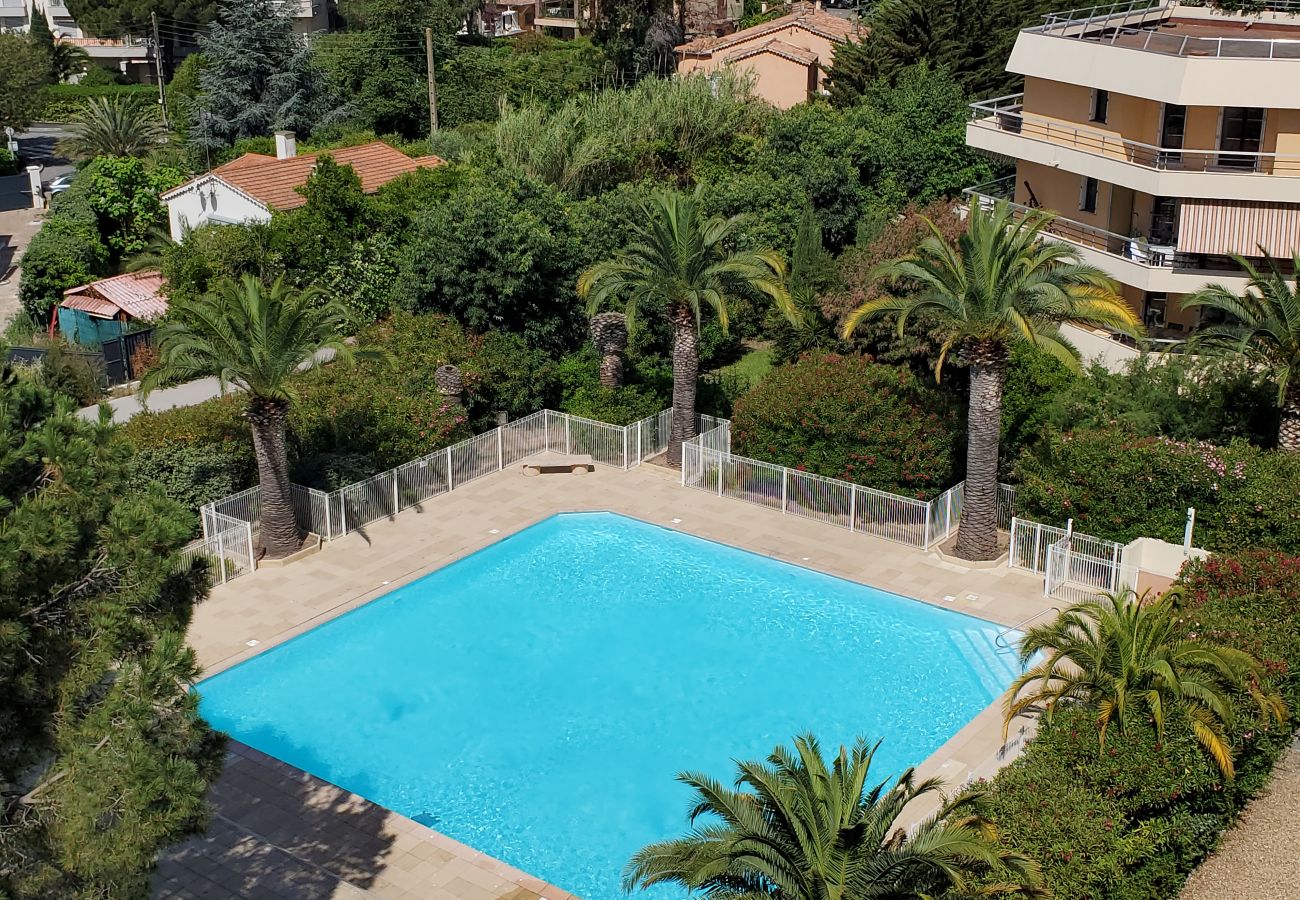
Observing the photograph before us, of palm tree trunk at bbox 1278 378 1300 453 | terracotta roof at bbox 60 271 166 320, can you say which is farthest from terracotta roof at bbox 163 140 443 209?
palm tree trunk at bbox 1278 378 1300 453

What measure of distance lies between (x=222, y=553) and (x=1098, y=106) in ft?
77.8

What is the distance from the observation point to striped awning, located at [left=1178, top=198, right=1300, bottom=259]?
3103 centimetres

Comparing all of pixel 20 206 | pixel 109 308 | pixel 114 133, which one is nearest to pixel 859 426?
pixel 109 308

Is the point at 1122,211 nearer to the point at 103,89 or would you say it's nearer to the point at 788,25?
the point at 788,25

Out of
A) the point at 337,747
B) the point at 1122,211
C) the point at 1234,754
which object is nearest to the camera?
the point at 1234,754

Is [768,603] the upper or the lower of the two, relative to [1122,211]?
lower

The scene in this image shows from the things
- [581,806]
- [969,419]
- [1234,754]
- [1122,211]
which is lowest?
[581,806]

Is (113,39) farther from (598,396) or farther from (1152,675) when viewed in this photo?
(1152,675)

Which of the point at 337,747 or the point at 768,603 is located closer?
the point at 337,747

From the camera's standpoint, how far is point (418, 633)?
25.5 meters

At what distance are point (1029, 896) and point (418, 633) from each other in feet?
42.5

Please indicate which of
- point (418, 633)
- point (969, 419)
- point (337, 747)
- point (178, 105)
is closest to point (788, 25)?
point (178, 105)

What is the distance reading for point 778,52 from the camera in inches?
2228

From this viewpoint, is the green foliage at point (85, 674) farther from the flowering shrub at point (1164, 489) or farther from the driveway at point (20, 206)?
the driveway at point (20, 206)
